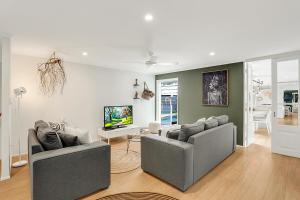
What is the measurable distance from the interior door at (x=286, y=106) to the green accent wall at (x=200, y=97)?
0.72 meters

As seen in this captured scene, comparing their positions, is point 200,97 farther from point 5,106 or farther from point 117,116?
point 5,106

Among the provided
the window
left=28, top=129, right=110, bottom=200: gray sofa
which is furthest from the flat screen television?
left=28, top=129, right=110, bottom=200: gray sofa

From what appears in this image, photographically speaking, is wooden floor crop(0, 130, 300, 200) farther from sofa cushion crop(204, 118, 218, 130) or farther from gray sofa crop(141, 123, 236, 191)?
sofa cushion crop(204, 118, 218, 130)

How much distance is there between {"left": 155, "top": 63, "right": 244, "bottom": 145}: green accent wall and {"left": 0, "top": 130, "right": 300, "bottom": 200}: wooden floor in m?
→ 1.43

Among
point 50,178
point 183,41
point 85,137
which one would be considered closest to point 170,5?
point 183,41

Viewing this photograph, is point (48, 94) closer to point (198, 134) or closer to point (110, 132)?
point (110, 132)

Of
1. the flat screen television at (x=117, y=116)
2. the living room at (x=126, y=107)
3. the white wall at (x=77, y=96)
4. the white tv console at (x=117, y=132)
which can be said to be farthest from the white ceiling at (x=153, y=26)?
the white tv console at (x=117, y=132)

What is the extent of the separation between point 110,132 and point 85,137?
209 centimetres

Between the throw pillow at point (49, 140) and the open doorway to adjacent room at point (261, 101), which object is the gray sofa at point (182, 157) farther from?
the open doorway to adjacent room at point (261, 101)

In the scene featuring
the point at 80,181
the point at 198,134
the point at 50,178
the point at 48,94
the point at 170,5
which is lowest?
the point at 80,181

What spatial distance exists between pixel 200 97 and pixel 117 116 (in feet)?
9.01

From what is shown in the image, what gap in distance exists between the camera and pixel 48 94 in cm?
400

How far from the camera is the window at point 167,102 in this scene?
6488mm

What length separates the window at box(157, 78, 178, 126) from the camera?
6488mm
